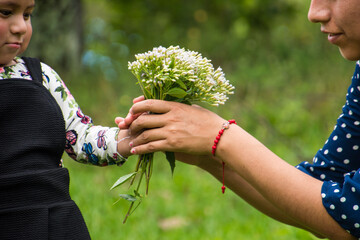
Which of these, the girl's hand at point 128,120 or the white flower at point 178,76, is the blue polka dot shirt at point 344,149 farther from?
the girl's hand at point 128,120

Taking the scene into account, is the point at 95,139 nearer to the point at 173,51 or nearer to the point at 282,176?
the point at 173,51

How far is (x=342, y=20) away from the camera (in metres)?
2.07

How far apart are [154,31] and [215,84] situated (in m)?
6.28

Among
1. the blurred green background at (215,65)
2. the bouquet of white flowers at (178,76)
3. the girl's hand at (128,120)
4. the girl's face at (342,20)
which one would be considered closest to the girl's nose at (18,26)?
the bouquet of white flowers at (178,76)

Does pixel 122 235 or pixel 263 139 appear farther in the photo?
pixel 263 139

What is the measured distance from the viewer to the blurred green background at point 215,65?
13.6ft

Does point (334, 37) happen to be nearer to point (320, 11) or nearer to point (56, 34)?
point (320, 11)

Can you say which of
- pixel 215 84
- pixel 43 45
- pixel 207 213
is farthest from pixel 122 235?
pixel 43 45

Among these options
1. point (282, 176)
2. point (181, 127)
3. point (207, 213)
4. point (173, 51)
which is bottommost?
point (207, 213)

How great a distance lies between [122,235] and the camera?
379cm

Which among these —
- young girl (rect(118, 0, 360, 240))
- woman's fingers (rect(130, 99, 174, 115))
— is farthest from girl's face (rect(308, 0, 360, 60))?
woman's fingers (rect(130, 99, 174, 115))

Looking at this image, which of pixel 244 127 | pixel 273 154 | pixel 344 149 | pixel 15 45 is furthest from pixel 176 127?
pixel 244 127

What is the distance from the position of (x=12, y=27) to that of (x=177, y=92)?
0.69 m

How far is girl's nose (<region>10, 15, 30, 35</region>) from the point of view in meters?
1.91
